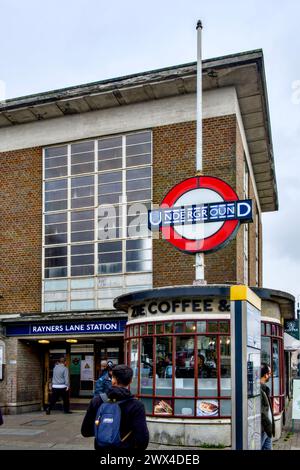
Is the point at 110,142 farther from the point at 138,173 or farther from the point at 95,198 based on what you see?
the point at 95,198

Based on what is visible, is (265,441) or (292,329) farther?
(292,329)

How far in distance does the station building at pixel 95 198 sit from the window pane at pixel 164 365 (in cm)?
456

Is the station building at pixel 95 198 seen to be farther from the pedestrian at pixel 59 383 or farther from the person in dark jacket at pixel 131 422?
the person in dark jacket at pixel 131 422

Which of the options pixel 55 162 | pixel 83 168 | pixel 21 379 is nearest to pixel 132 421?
pixel 21 379

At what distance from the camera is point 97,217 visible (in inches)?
729

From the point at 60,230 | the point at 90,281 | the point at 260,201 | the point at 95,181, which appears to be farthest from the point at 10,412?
the point at 260,201

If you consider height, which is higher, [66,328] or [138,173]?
[138,173]

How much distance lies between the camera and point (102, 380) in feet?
41.0

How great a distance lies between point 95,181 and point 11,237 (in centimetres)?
350

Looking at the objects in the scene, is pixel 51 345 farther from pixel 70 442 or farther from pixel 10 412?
pixel 70 442

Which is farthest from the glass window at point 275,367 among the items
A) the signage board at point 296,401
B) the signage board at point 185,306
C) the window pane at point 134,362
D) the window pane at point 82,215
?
the window pane at point 82,215

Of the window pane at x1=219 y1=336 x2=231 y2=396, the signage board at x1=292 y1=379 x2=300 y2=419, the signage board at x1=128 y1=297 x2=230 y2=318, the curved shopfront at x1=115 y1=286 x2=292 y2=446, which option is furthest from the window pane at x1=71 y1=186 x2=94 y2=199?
the signage board at x1=292 y1=379 x2=300 y2=419

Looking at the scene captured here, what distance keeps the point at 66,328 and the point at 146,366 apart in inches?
239

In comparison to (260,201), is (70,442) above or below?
below
